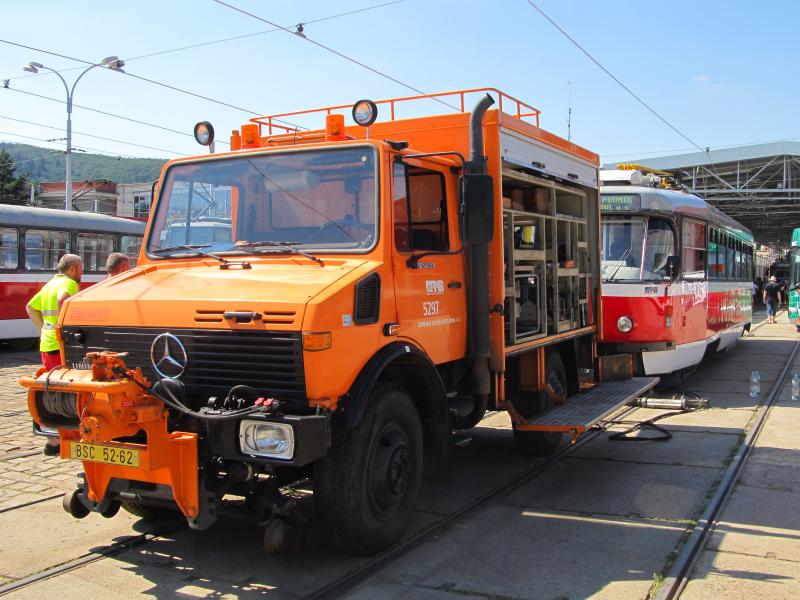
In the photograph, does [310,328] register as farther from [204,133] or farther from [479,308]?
[204,133]

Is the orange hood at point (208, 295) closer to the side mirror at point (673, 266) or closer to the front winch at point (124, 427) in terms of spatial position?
the front winch at point (124, 427)

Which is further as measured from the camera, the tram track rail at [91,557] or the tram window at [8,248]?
the tram window at [8,248]

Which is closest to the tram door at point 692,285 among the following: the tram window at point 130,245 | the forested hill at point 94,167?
the tram window at point 130,245

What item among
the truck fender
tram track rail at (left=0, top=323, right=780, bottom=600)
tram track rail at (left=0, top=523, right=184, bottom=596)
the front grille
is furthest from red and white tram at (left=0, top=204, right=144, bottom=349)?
the truck fender

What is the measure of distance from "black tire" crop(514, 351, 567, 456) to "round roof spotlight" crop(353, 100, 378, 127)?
10.8 feet

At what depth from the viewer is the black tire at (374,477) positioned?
4477 mm

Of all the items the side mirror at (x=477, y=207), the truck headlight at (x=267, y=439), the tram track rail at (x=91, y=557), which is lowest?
the tram track rail at (x=91, y=557)

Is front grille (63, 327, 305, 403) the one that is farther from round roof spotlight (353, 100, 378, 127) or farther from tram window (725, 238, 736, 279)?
Result: tram window (725, 238, 736, 279)

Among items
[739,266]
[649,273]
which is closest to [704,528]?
[649,273]

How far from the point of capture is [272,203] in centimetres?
532

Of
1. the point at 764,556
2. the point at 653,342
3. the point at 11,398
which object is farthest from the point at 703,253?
the point at 11,398

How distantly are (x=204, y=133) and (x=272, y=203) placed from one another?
113 centimetres

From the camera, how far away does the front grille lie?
4.20m

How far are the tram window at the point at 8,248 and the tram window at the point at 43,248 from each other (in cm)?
25
